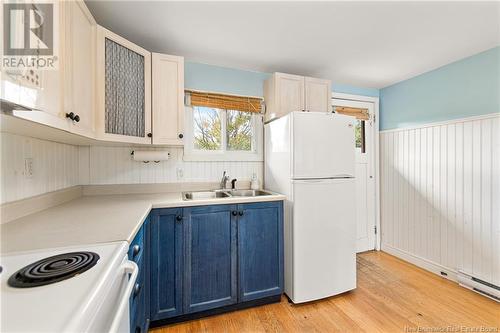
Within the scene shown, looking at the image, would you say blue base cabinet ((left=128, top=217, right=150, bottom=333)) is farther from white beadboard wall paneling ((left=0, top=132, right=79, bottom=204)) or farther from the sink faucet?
the sink faucet

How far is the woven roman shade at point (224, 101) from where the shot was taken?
236cm

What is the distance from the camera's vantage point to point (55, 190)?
1606mm

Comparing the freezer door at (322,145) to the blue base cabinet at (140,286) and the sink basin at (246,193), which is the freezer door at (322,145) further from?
the blue base cabinet at (140,286)

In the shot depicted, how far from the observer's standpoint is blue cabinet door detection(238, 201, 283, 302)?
1.90 metres

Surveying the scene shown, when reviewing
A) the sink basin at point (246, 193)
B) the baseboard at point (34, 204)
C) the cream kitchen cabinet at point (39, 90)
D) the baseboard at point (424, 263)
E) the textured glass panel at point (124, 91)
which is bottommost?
the baseboard at point (424, 263)

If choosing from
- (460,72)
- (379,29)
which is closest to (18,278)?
(379,29)

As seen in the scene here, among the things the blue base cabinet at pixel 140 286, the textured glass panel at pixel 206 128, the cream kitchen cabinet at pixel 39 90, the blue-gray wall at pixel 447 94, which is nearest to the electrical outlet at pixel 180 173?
the textured glass panel at pixel 206 128

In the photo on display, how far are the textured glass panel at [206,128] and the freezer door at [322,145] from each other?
0.97 metres

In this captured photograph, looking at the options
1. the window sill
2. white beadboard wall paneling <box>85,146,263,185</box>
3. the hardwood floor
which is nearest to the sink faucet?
white beadboard wall paneling <box>85,146,263,185</box>

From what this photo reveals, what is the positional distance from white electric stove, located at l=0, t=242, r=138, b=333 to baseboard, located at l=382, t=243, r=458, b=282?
3.13 m

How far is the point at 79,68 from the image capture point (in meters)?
1.29

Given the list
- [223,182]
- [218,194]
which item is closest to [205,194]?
[218,194]

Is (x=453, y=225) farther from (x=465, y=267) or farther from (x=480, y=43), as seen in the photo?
(x=480, y=43)

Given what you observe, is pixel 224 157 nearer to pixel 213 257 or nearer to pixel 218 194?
pixel 218 194
